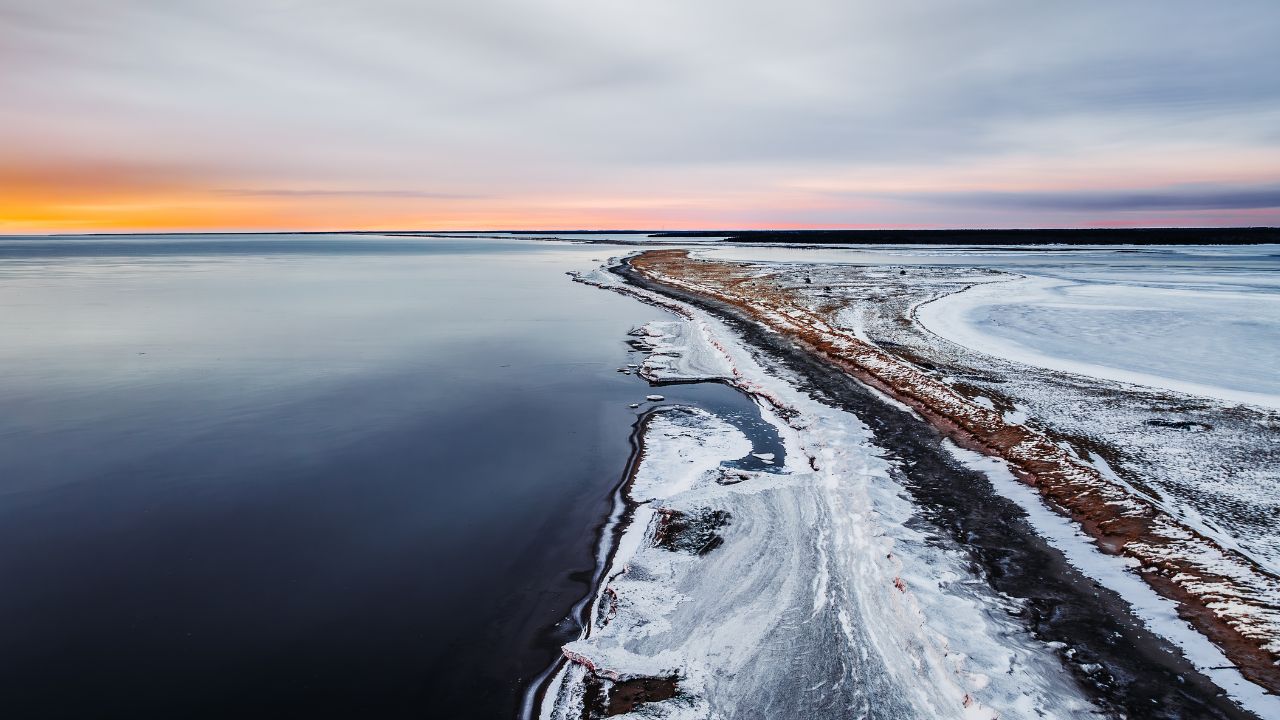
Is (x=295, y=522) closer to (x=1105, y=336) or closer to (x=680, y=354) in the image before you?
(x=680, y=354)

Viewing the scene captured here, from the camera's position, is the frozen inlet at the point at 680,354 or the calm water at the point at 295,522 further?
the frozen inlet at the point at 680,354

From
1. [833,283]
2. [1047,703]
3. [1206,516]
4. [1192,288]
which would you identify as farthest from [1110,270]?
[1047,703]

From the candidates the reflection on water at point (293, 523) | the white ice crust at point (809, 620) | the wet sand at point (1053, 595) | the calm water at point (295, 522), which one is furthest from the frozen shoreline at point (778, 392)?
the reflection on water at point (293, 523)

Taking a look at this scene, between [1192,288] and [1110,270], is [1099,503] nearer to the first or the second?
[1192,288]

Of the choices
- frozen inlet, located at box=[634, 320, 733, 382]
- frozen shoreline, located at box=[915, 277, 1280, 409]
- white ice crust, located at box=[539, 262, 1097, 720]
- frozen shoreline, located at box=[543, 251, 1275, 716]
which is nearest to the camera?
frozen shoreline, located at box=[543, 251, 1275, 716]

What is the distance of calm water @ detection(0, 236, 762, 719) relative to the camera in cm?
541

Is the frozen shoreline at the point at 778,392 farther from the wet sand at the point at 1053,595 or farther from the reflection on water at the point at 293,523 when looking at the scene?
the reflection on water at the point at 293,523

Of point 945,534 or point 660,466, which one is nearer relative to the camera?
point 945,534

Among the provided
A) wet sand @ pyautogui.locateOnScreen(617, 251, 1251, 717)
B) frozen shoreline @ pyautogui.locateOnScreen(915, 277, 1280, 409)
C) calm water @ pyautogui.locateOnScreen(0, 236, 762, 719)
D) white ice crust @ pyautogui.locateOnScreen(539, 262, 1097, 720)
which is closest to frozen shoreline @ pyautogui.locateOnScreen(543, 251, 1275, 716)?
white ice crust @ pyautogui.locateOnScreen(539, 262, 1097, 720)

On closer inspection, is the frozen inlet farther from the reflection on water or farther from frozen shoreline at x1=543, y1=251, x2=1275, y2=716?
the reflection on water

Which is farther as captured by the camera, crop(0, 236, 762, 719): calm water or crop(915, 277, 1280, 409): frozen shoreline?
crop(915, 277, 1280, 409): frozen shoreline

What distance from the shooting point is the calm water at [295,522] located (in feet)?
17.7

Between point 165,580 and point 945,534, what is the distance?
8902 millimetres

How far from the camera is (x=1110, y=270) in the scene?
50.7m
